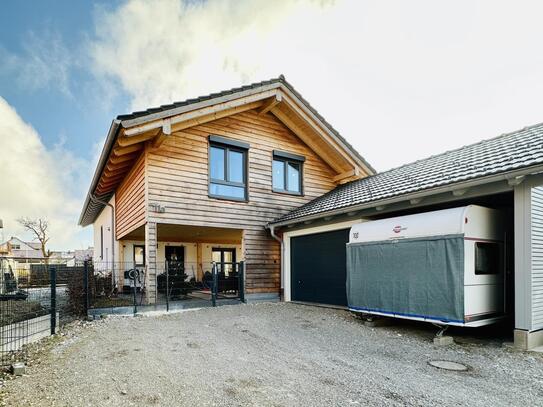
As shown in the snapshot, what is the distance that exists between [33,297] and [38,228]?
3782 cm

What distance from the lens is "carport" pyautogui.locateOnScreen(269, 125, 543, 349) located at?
5711 mm

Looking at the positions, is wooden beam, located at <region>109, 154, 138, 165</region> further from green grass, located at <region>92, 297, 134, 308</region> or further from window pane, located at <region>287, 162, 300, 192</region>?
window pane, located at <region>287, 162, 300, 192</region>

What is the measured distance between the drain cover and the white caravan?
1.09 meters

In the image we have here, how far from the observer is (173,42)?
12820mm

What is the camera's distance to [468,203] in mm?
7410

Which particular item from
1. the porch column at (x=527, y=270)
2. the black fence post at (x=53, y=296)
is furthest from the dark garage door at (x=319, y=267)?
the black fence post at (x=53, y=296)

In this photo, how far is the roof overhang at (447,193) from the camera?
5.65 meters

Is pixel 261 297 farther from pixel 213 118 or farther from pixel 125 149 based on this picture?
pixel 125 149

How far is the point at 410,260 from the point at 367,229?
128 cm

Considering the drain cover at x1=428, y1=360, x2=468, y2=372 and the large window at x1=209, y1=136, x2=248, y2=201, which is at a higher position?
the large window at x1=209, y1=136, x2=248, y2=201

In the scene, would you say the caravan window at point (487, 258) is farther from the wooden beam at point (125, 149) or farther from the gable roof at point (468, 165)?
the wooden beam at point (125, 149)

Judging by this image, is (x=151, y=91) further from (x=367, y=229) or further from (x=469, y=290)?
(x=469, y=290)

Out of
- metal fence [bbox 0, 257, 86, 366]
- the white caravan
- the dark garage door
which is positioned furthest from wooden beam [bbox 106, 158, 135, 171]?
the white caravan

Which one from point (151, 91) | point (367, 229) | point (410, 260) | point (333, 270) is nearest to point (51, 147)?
point (151, 91)
